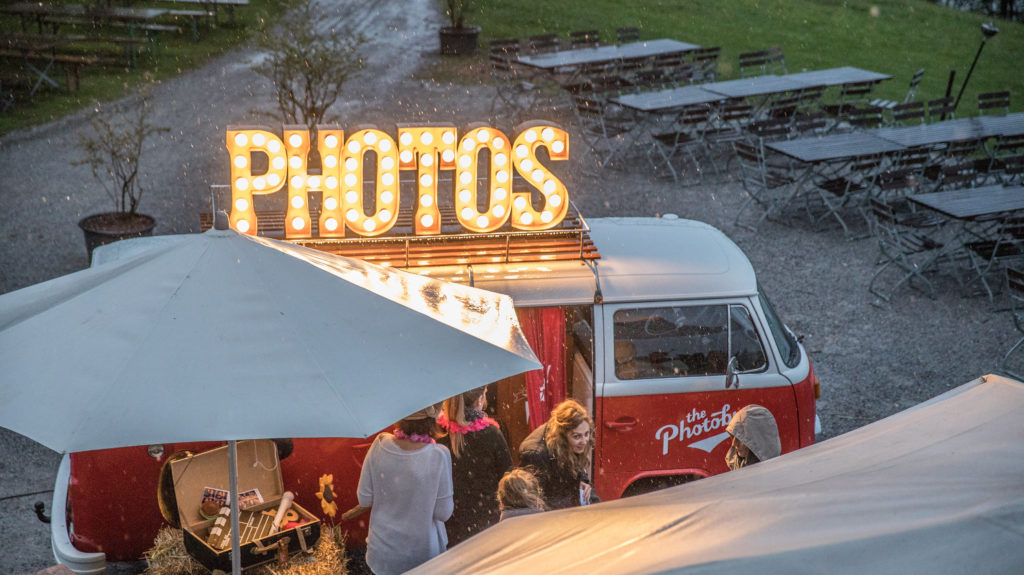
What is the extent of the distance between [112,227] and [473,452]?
21.4 feet

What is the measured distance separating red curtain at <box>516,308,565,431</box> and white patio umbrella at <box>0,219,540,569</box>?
1.42 metres

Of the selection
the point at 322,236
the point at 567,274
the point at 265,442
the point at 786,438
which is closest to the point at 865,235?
the point at 786,438

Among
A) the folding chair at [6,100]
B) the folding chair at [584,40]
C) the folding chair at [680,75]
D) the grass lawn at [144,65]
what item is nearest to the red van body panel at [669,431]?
the folding chair at [680,75]

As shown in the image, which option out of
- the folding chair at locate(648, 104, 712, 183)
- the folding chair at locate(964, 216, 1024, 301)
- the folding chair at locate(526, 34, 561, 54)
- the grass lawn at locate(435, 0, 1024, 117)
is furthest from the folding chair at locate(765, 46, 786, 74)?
the folding chair at locate(964, 216, 1024, 301)

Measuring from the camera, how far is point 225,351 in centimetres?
366

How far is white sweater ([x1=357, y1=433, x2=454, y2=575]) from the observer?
4789 millimetres

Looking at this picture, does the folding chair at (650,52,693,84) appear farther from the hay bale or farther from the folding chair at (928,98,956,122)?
the hay bale

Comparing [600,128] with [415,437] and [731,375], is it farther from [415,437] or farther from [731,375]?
[415,437]

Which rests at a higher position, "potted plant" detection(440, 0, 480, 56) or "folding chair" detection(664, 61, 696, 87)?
"potted plant" detection(440, 0, 480, 56)

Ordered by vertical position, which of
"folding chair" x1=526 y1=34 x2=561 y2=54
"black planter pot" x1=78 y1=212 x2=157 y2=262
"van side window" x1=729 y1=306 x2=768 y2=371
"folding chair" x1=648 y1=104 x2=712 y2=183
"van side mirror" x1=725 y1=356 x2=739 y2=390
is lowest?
"van side mirror" x1=725 y1=356 x2=739 y2=390

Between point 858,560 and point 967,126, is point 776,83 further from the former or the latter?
point 858,560

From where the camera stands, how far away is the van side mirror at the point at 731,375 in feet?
19.1

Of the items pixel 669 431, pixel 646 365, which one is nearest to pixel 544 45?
pixel 646 365

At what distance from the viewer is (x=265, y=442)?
5465 mm
